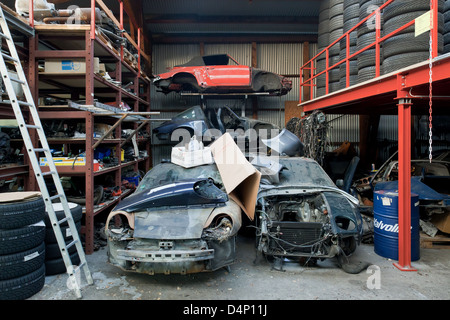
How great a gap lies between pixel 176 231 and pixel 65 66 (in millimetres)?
3185

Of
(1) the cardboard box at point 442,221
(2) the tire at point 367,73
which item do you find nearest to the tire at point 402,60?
(2) the tire at point 367,73

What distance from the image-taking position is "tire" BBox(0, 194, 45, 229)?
2.68 meters

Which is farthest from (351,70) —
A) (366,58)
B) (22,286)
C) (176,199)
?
(22,286)

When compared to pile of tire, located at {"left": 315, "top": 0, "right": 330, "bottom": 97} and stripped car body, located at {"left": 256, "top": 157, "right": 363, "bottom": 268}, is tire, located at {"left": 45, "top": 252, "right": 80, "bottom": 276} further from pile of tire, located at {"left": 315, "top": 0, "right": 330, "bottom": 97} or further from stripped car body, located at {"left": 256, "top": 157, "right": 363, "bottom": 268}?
pile of tire, located at {"left": 315, "top": 0, "right": 330, "bottom": 97}

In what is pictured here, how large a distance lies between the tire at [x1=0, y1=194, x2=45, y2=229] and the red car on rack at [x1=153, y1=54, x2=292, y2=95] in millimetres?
5426

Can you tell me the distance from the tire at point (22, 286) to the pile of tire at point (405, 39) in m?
5.22

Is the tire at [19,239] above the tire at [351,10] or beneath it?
beneath

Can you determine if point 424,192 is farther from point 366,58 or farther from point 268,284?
point 268,284

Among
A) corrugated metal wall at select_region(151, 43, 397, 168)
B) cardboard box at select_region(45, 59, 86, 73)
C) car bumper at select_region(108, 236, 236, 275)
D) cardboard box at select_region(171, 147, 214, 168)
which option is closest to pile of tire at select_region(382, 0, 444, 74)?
cardboard box at select_region(171, 147, 214, 168)

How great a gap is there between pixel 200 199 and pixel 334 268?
1.98 m

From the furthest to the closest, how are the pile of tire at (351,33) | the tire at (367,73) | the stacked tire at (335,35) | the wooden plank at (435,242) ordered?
the stacked tire at (335,35) < the pile of tire at (351,33) < the tire at (367,73) < the wooden plank at (435,242)

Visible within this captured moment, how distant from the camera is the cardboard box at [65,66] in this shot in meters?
4.23

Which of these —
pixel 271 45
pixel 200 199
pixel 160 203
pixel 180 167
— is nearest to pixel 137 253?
pixel 160 203

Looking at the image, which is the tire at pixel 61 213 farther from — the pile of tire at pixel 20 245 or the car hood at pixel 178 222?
the car hood at pixel 178 222
